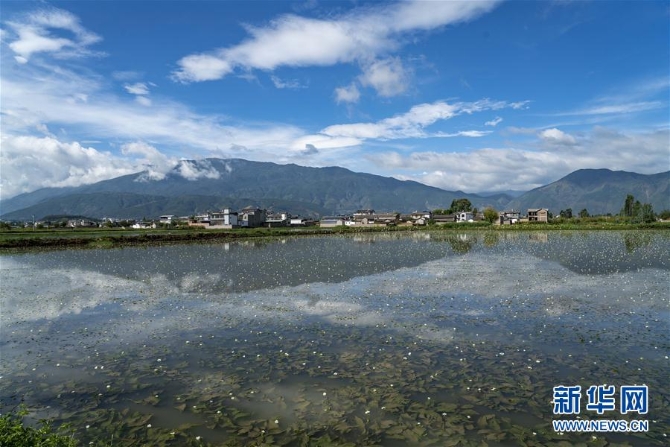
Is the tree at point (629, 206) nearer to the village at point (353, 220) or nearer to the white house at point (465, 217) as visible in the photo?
the village at point (353, 220)

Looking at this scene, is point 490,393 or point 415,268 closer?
point 490,393

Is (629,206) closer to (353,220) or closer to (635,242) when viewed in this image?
(353,220)

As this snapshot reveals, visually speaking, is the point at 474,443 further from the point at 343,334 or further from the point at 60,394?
the point at 60,394

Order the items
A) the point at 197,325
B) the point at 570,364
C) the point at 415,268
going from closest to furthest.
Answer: the point at 570,364, the point at 197,325, the point at 415,268

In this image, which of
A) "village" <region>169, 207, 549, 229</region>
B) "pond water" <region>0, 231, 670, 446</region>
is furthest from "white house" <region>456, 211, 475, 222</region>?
"pond water" <region>0, 231, 670, 446</region>

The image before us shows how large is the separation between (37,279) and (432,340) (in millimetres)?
28325

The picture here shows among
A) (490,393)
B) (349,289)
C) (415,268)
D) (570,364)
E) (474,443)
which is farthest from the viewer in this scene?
(415,268)

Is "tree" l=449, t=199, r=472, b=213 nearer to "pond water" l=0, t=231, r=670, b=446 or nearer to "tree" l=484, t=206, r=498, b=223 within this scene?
"tree" l=484, t=206, r=498, b=223

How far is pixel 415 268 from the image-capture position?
31.5 metres

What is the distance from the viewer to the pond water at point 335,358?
852 centimetres

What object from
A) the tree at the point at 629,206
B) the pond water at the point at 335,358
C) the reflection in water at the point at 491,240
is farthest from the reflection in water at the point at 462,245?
the tree at the point at 629,206

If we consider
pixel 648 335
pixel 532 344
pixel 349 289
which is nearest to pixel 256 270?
pixel 349 289

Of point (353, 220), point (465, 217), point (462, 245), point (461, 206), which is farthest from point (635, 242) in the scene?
point (461, 206)

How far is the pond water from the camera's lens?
8516 millimetres
